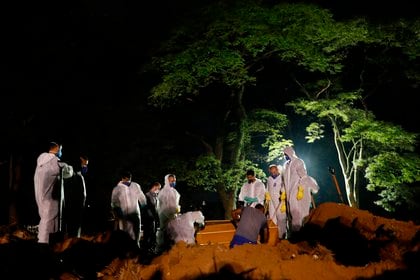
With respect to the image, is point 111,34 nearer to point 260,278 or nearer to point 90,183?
point 90,183

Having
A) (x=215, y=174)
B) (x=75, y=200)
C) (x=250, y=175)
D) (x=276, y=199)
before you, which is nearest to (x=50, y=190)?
(x=75, y=200)

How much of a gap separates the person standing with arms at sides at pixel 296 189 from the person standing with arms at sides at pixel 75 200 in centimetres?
441

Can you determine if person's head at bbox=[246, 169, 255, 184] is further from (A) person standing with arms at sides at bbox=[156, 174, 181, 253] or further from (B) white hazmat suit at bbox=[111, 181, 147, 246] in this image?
(B) white hazmat suit at bbox=[111, 181, 147, 246]

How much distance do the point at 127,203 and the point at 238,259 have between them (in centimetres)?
405

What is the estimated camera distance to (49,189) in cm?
706

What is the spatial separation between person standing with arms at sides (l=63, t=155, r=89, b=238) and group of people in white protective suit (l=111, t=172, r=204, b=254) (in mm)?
727

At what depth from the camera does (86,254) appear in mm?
5988

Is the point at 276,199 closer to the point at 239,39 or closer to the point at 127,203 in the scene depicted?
the point at 127,203

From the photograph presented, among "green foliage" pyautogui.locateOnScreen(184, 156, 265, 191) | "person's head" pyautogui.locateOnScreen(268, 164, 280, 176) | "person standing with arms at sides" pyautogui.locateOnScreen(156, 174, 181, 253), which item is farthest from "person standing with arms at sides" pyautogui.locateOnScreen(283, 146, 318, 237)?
"green foliage" pyautogui.locateOnScreen(184, 156, 265, 191)

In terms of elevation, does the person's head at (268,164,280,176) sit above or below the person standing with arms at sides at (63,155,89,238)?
above

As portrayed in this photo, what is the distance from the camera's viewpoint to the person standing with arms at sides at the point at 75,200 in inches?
313

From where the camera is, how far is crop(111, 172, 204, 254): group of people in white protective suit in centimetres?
705

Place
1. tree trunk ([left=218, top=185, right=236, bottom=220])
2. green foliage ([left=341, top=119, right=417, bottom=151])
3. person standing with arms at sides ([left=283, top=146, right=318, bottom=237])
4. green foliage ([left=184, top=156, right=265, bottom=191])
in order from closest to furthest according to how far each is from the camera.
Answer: person standing with arms at sides ([left=283, top=146, right=318, bottom=237]) < green foliage ([left=341, top=119, right=417, bottom=151]) < green foliage ([left=184, top=156, right=265, bottom=191]) < tree trunk ([left=218, top=185, right=236, bottom=220])

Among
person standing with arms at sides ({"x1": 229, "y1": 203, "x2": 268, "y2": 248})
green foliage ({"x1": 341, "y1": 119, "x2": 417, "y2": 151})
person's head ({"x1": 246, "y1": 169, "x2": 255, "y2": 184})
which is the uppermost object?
green foliage ({"x1": 341, "y1": 119, "x2": 417, "y2": 151})
